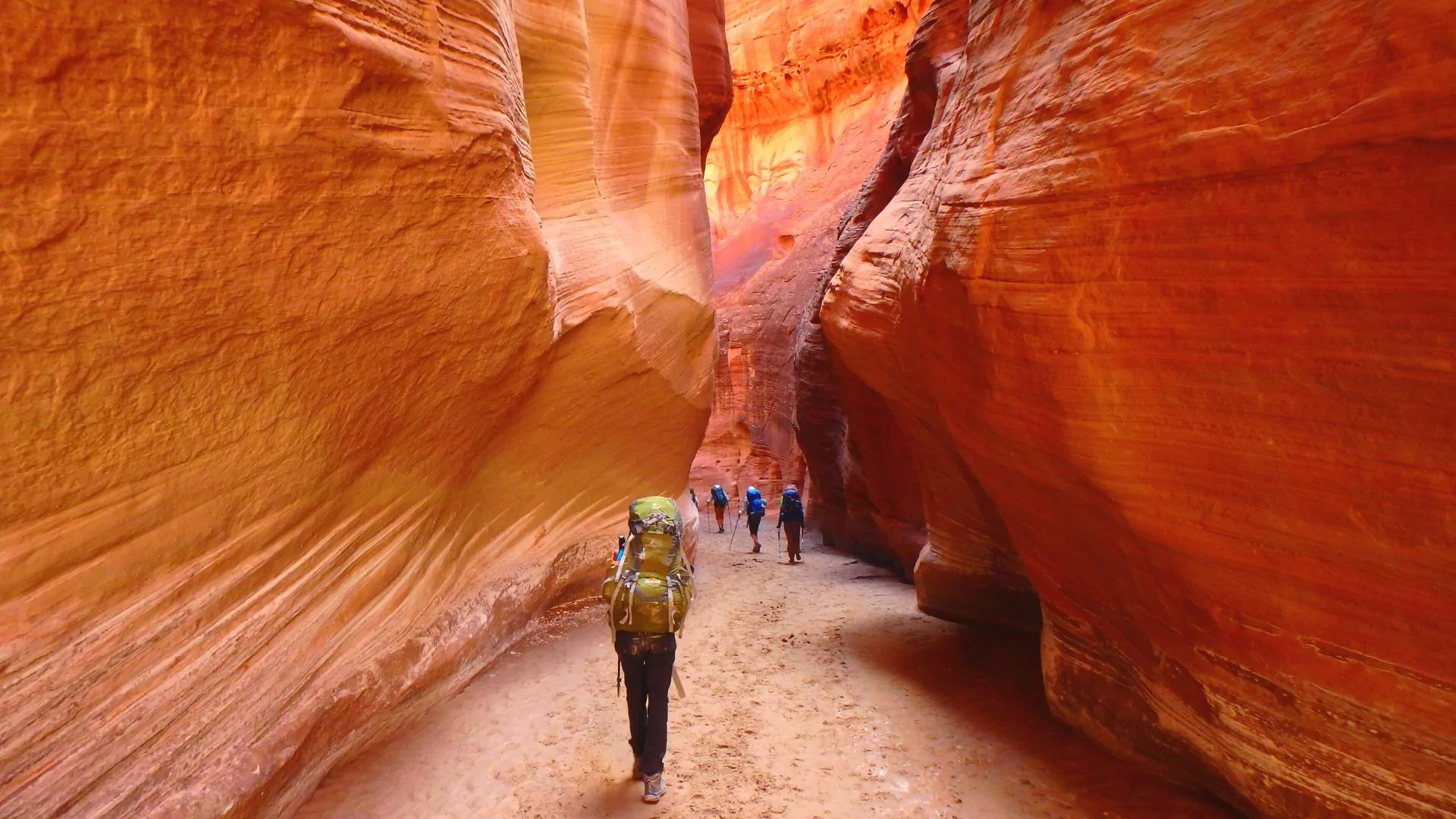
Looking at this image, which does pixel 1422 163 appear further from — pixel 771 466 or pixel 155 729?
pixel 771 466

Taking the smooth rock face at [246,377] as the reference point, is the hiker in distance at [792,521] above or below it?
below

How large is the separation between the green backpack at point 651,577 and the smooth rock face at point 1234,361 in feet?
6.16

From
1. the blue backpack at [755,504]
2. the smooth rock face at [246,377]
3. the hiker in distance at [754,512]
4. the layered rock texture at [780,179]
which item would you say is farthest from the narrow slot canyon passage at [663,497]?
the layered rock texture at [780,179]

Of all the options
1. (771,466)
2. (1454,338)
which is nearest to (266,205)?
(1454,338)

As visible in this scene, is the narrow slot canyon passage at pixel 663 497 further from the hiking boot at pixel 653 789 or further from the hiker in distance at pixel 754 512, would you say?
the hiker in distance at pixel 754 512

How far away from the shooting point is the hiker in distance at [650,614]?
3779 millimetres

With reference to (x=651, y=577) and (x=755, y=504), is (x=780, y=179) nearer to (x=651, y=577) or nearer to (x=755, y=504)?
(x=755, y=504)

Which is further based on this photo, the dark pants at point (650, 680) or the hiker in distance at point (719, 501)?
the hiker in distance at point (719, 501)

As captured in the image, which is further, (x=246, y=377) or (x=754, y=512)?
(x=754, y=512)

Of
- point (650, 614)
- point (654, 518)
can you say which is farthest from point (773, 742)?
point (654, 518)

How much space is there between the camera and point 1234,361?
3.03 meters

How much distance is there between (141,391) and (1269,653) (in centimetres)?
450

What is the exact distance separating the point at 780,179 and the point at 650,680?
21734mm

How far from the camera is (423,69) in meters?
3.35
